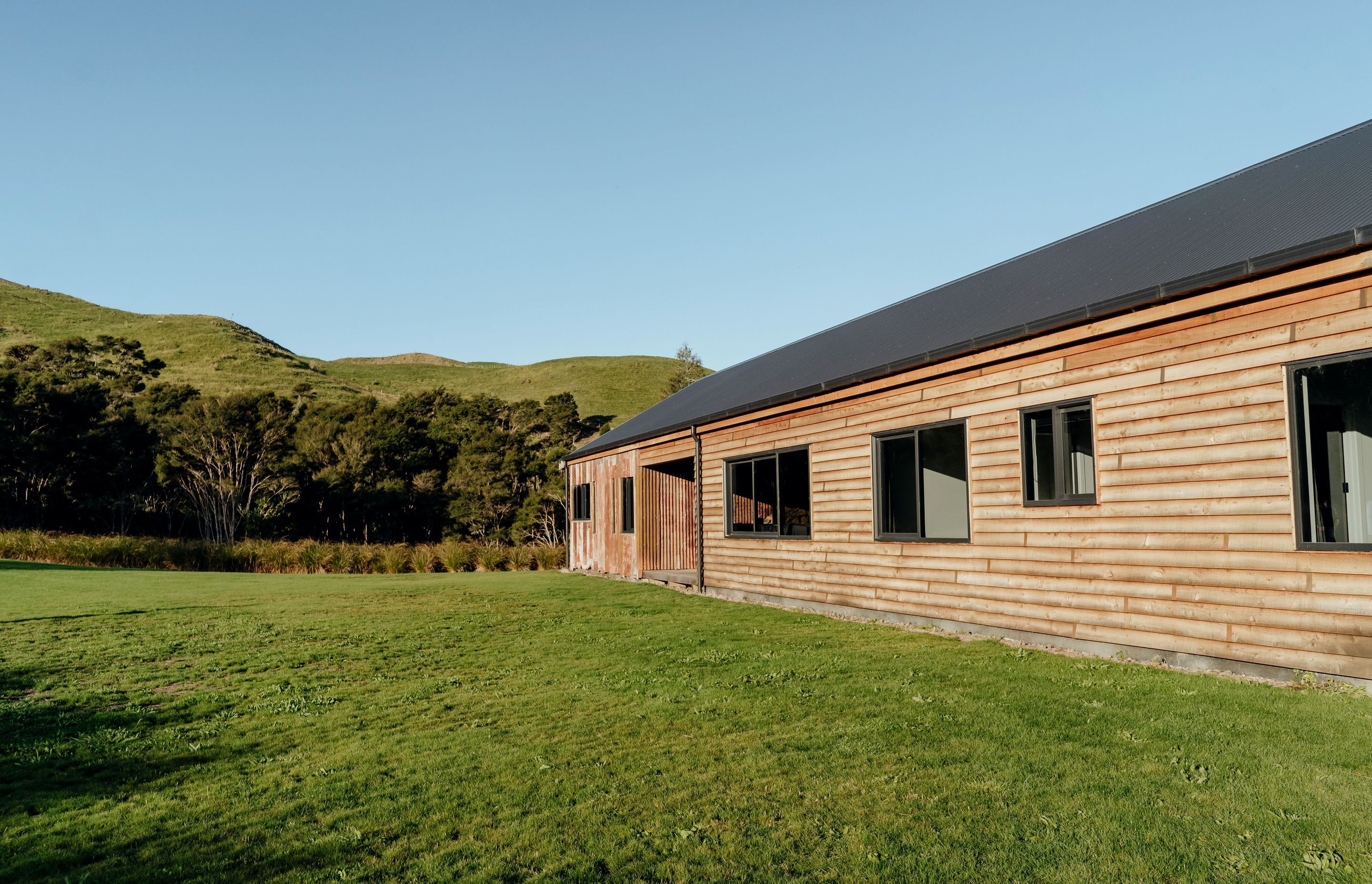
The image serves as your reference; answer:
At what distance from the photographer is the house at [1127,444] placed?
20.6 ft

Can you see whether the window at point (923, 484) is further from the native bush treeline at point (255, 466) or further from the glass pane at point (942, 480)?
the native bush treeline at point (255, 466)

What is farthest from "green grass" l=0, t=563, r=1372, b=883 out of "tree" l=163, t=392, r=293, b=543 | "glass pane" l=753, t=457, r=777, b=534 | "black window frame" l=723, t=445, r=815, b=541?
"tree" l=163, t=392, r=293, b=543

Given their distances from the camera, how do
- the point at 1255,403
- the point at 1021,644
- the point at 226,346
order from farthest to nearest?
the point at 226,346 < the point at 1021,644 < the point at 1255,403

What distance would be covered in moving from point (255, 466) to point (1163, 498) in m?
33.9

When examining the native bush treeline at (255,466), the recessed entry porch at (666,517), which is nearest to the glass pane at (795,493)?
the recessed entry porch at (666,517)

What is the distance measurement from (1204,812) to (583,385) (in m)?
68.0

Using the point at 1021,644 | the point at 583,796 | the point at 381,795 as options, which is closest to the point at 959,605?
the point at 1021,644

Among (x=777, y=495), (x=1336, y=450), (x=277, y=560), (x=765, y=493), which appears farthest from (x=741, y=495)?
(x=277, y=560)

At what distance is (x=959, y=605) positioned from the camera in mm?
9539

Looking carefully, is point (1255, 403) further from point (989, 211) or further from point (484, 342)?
point (484, 342)

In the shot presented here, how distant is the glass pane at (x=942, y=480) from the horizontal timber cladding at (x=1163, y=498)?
0.95 feet

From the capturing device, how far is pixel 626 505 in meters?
19.3

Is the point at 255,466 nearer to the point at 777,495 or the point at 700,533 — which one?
the point at 700,533

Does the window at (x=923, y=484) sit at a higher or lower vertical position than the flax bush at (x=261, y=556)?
higher
